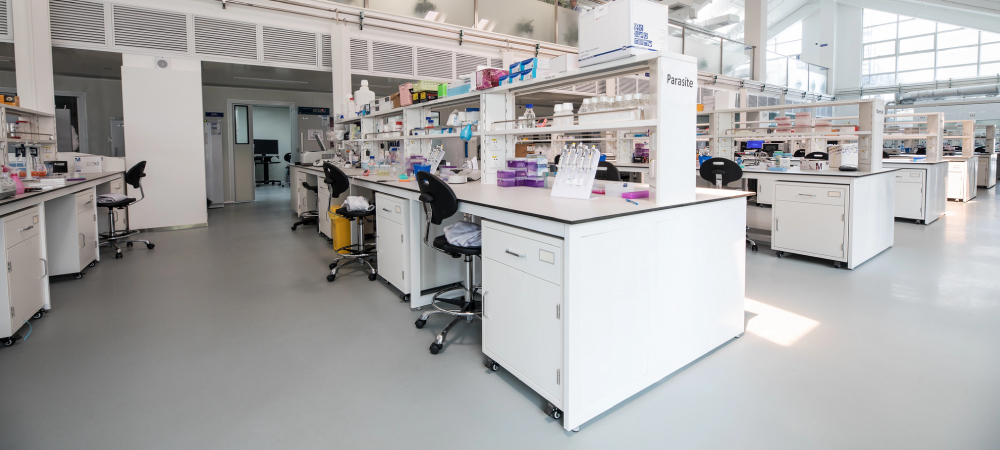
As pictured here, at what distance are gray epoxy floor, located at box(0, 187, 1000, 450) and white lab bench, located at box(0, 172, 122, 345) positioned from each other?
184 millimetres

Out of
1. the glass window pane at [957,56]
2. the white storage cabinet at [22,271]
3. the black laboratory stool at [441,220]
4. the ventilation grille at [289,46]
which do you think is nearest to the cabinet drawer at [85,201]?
the white storage cabinet at [22,271]

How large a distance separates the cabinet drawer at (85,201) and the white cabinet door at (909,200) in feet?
29.2

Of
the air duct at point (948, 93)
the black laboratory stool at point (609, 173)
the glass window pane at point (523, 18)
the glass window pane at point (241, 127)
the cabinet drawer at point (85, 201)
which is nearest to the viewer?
the cabinet drawer at point (85, 201)

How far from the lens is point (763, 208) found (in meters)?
7.69

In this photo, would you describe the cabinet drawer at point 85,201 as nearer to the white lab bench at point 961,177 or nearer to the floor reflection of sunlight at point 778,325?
the floor reflection of sunlight at point 778,325

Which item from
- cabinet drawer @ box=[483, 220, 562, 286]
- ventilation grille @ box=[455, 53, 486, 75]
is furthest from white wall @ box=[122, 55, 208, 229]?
cabinet drawer @ box=[483, 220, 562, 286]

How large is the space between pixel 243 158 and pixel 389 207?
759 cm

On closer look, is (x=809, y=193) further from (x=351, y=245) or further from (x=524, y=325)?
(x=351, y=245)

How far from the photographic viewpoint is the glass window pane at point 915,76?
15.8 m

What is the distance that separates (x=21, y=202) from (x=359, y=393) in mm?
2429

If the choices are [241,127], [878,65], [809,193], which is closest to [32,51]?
[241,127]

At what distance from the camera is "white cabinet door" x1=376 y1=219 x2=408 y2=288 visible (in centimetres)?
336

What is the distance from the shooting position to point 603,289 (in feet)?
6.15

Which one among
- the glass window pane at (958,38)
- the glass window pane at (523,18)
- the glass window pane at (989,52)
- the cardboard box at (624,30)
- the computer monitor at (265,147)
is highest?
the glass window pane at (958,38)
